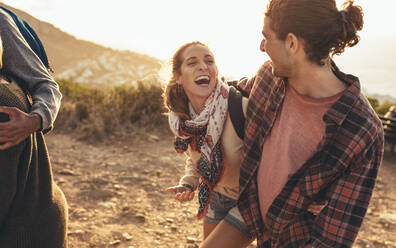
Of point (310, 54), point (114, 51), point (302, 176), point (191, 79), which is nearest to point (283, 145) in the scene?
point (302, 176)

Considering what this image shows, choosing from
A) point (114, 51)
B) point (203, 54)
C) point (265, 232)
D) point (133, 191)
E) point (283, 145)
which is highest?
point (203, 54)

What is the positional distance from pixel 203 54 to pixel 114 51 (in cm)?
5275

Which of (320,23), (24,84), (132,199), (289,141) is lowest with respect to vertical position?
(132,199)

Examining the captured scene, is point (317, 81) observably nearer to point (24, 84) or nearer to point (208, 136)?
point (208, 136)

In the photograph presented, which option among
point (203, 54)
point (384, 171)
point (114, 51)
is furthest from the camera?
point (114, 51)

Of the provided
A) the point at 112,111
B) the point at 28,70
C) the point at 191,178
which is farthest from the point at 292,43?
the point at 112,111

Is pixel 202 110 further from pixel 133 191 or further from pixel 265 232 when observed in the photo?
pixel 133 191

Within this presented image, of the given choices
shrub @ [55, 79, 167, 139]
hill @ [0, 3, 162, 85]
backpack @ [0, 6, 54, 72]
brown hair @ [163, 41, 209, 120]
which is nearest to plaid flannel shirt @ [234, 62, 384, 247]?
brown hair @ [163, 41, 209, 120]

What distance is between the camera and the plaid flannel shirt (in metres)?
1.61

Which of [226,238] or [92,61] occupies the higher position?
[226,238]

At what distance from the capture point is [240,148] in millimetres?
2129

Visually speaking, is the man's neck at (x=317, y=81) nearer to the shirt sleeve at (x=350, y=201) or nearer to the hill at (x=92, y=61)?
the shirt sleeve at (x=350, y=201)

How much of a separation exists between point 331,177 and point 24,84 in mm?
1551

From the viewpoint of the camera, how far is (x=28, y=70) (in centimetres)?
154
